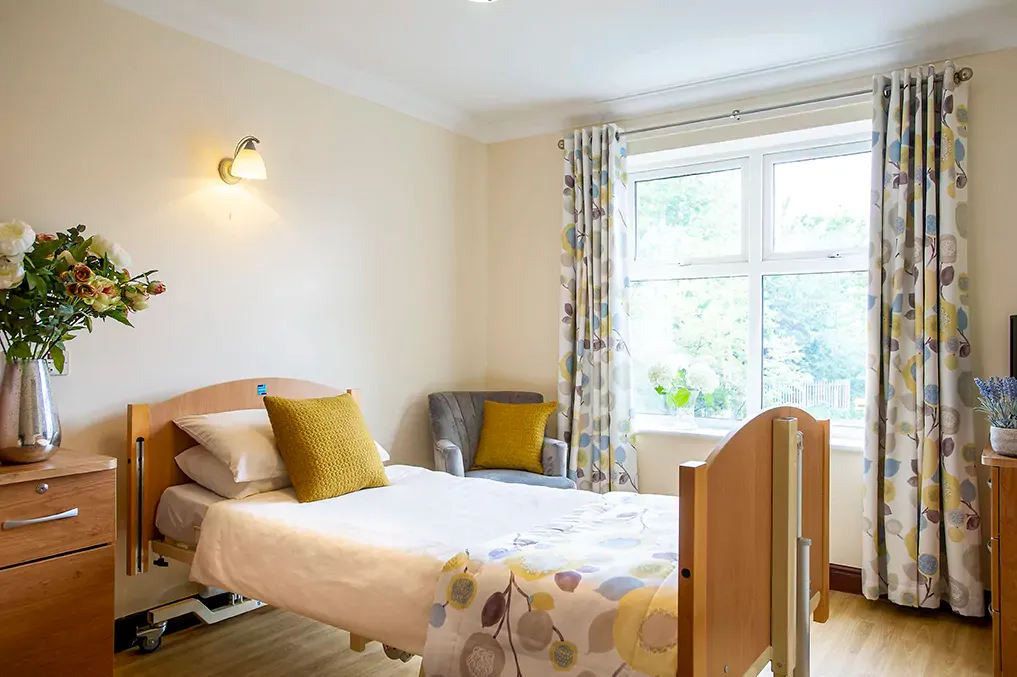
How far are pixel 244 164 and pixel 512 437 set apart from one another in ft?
6.22

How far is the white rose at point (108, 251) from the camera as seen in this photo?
222 cm

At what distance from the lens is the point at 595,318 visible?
4.04 m

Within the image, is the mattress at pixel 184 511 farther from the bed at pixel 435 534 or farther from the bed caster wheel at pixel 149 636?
the bed caster wheel at pixel 149 636


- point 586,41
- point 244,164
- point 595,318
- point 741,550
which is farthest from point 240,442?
point 586,41

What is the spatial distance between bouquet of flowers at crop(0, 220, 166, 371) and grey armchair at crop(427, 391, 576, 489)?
179 centimetres

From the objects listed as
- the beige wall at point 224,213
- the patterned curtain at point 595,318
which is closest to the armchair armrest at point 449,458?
the beige wall at point 224,213

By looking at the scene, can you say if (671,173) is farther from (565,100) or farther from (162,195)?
(162,195)

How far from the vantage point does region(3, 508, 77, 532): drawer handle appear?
199cm

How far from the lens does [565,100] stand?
4.05 metres

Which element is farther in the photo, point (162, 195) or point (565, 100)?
point (565, 100)

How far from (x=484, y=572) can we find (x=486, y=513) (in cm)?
63

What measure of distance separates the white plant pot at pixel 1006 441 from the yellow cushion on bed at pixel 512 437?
2.01m

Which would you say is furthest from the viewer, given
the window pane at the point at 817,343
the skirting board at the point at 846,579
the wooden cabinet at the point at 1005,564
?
the window pane at the point at 817,343

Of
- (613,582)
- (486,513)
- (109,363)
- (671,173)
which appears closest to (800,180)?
(671,173)
